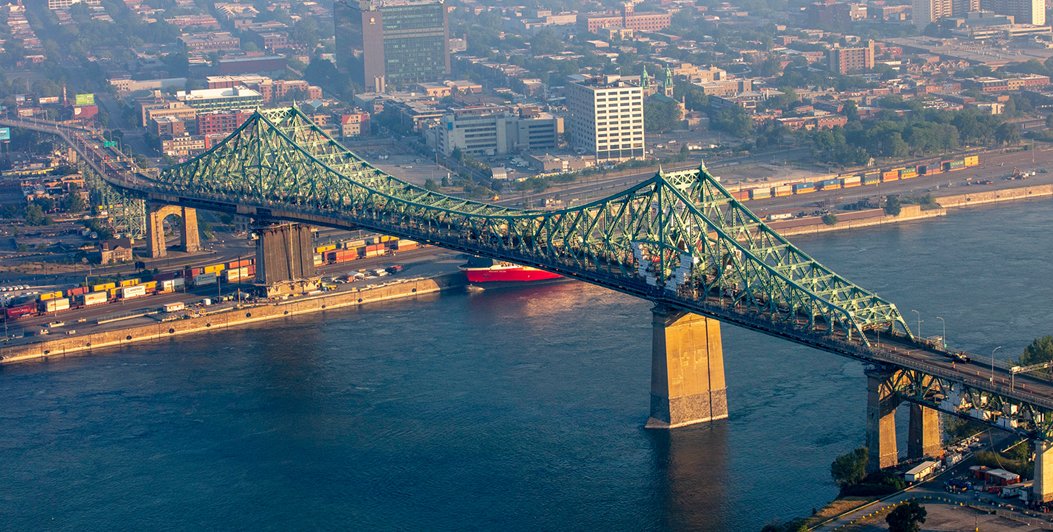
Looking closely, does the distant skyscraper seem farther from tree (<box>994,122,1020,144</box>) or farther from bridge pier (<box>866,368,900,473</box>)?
bridge pier (<box>866,368,900,473</box>)

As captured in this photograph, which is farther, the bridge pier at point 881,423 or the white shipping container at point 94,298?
the white shipping container at point 94,298

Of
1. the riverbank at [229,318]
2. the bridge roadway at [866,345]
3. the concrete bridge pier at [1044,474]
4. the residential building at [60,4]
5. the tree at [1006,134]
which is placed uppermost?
the residential building at [60,4]

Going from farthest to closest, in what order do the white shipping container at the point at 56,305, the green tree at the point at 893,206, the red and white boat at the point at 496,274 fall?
the green tree at the point at 893,206, the red and white boat at the point at 496,274, the white shipping container at the point at 56,305

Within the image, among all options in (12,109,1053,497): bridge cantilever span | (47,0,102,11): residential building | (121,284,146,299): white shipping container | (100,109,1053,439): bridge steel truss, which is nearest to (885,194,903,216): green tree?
(100,109,1053,439): bridge steel truss

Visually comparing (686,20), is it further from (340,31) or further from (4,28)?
(4,28)

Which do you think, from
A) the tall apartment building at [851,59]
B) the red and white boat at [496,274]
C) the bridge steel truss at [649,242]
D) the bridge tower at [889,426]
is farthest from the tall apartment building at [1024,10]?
the bridge tower at [889,426]

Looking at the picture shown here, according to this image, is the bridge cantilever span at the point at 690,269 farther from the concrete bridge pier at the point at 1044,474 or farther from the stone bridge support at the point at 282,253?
the stone bridge support at the point at 282,253

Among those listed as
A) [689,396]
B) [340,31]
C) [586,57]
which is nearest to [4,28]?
[340,31]
